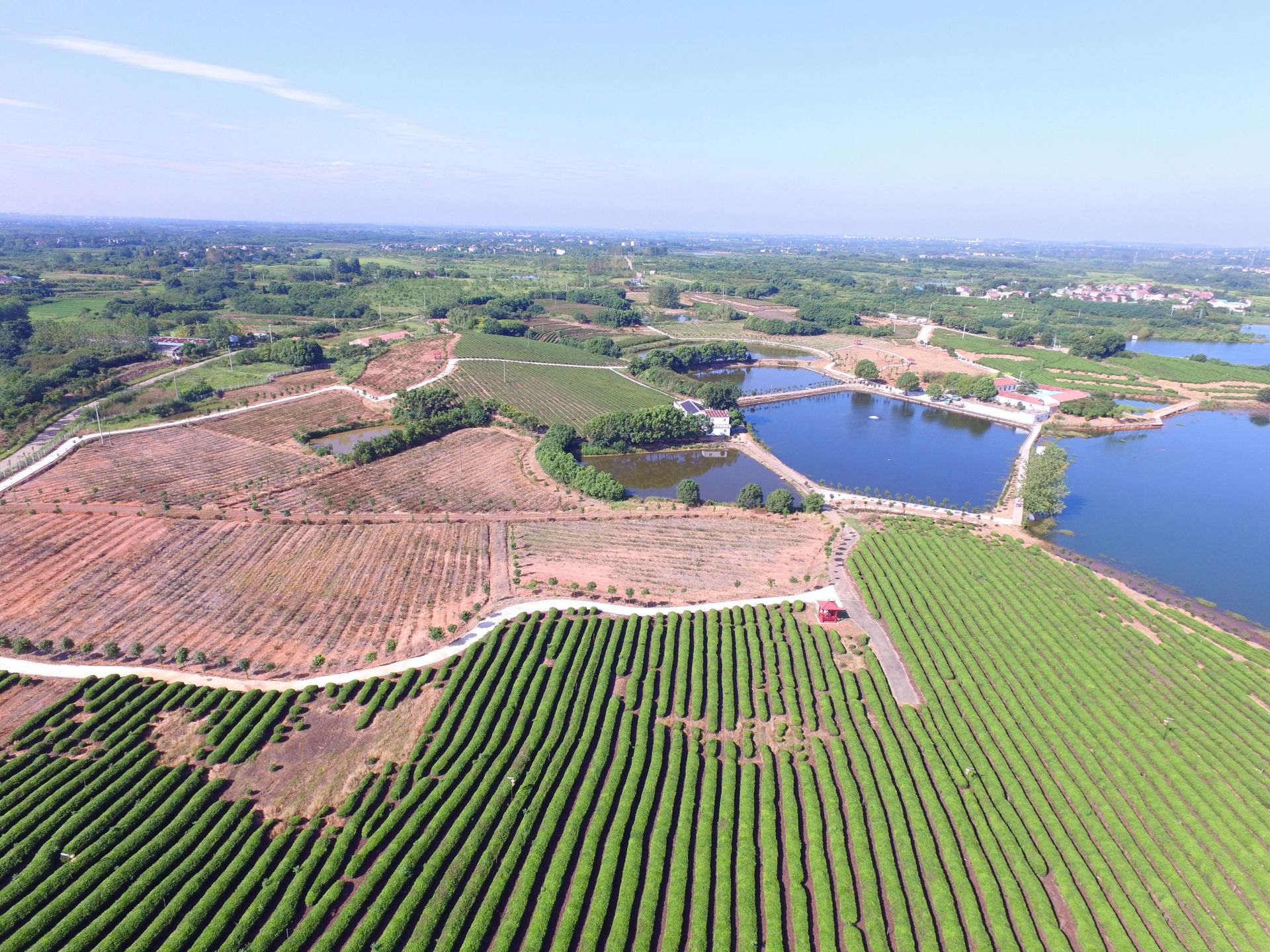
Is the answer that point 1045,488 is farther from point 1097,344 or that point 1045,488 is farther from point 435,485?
point 1097,344

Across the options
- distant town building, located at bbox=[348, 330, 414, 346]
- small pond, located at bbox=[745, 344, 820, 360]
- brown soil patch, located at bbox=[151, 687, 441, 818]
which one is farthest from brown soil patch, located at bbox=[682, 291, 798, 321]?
brown soil patch, located at bbox=[151, 687, 441, 818]

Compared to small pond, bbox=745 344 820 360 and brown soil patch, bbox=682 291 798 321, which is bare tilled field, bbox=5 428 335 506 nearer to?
small pond, bbox=745 344 820 360

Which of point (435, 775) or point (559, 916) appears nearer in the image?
point (559, 916)

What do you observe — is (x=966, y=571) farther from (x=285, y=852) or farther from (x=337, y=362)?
(x=337, y=362)

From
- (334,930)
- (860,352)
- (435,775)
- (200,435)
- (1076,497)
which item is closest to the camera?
(334,930)

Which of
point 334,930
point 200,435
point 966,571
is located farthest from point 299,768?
point 200,435

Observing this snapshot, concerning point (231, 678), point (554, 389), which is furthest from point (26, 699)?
point (554, 389)
